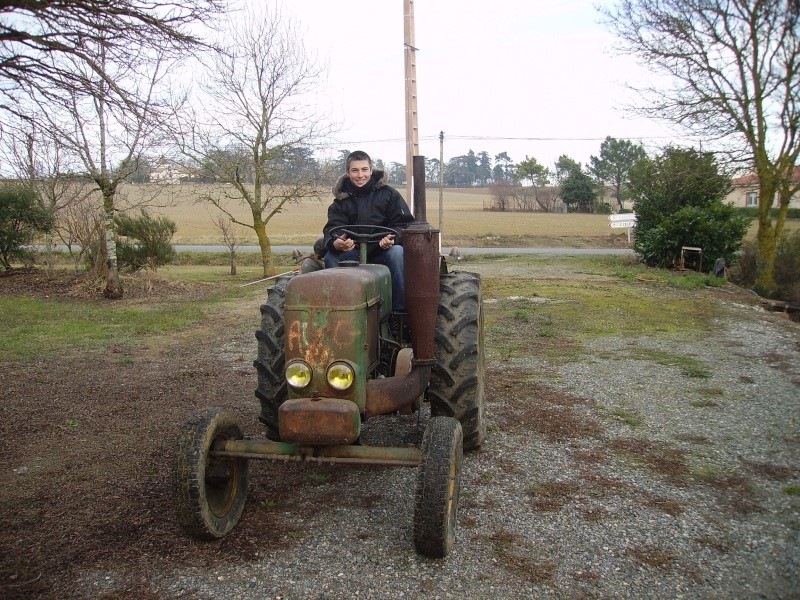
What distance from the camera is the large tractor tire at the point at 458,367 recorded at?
4277 mm

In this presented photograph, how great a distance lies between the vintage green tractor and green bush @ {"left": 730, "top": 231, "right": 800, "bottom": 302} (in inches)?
531

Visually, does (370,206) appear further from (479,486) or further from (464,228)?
(464,228)

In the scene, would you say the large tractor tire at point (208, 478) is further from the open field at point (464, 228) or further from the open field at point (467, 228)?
the open field at point (467, 228)

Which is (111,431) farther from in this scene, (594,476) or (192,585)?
(594,476)

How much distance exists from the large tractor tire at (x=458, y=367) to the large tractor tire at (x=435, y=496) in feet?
3.23

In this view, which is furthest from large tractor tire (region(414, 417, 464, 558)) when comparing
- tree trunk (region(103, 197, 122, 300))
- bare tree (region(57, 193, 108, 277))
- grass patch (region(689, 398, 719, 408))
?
bare tree (region(57, 193, 108, 277))

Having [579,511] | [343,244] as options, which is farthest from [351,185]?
[579,511]

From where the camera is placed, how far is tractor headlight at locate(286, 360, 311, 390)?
332 cm

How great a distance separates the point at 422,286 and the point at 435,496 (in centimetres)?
129

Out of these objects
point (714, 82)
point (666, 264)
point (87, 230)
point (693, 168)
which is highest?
point (714, 82)

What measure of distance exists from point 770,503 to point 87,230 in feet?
48.5

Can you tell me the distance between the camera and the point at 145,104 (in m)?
6.61

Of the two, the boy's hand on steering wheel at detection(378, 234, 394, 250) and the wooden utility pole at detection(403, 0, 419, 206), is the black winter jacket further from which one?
the wooden utility pole at detection(403, 0, 419, 206)

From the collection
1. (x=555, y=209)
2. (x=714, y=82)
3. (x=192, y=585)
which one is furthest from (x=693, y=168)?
(x=555, y=209)
